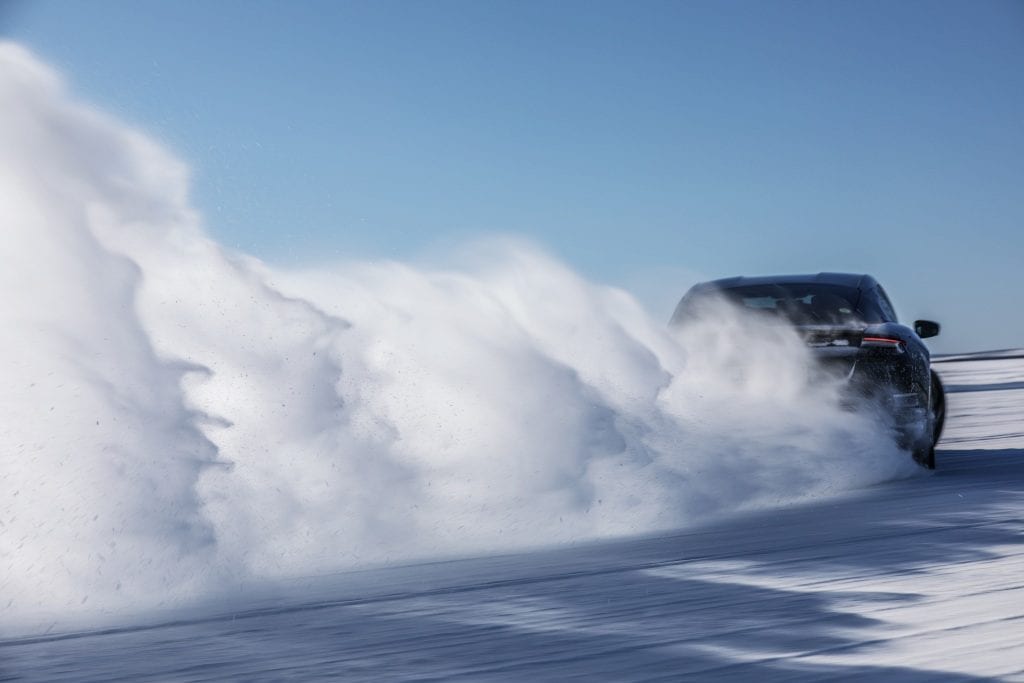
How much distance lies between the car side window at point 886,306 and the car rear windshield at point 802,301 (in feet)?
0.90

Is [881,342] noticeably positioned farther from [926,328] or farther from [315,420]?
[315,420]

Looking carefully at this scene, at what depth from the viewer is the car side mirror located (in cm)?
920

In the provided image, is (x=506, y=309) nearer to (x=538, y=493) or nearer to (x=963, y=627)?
(x=538, y=493)

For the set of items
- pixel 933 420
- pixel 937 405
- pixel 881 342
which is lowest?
pixel 933 420

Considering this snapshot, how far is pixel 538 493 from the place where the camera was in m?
6.41

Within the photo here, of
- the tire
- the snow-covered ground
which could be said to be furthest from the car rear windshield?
the snow-covered ground

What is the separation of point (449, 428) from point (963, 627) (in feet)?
11.0

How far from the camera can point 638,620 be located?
12.9 feet

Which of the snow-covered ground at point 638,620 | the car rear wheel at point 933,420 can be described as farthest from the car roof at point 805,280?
the snow-covered ground at point 638,620

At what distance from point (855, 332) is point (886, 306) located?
3.21 feet

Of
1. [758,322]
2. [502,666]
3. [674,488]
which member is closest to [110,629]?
[502,666]

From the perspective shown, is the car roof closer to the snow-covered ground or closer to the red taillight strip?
the red taillight strip

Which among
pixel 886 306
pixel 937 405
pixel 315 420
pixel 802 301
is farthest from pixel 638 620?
pixel 937 405

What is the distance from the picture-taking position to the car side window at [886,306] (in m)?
8.62
